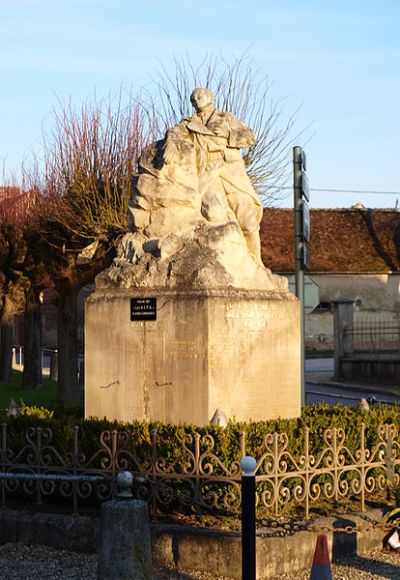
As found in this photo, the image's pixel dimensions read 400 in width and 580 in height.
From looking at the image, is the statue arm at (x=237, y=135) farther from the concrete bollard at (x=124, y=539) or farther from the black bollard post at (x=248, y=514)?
the concrete bollard at (x=124, y=539)

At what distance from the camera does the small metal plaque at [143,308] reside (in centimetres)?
951

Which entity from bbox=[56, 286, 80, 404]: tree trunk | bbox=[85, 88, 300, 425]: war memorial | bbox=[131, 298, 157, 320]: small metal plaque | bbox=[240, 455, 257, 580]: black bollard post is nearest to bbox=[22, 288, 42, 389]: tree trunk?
bbox=[56, 286, 80, 404]: tree trunk

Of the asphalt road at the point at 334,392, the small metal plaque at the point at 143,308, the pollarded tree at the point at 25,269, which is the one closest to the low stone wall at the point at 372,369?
the asphalt road at the point at 334,392

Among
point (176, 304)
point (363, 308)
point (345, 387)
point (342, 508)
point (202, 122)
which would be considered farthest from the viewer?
point (363, 308)

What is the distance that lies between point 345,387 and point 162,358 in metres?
21.3

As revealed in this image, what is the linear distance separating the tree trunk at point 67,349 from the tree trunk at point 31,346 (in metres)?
4.23

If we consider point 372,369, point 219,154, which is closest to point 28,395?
point 372,369

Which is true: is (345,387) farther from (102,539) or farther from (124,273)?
(102,539)

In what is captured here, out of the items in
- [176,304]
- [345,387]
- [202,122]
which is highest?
[202,122]

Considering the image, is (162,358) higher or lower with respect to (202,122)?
lower

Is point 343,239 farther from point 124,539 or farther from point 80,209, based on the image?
point 124,539

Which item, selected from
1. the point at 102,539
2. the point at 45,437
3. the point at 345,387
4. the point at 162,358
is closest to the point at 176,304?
the point at 162,358

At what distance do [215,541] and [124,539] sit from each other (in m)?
1.52

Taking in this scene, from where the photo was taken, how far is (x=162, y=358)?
9430 millimetres
